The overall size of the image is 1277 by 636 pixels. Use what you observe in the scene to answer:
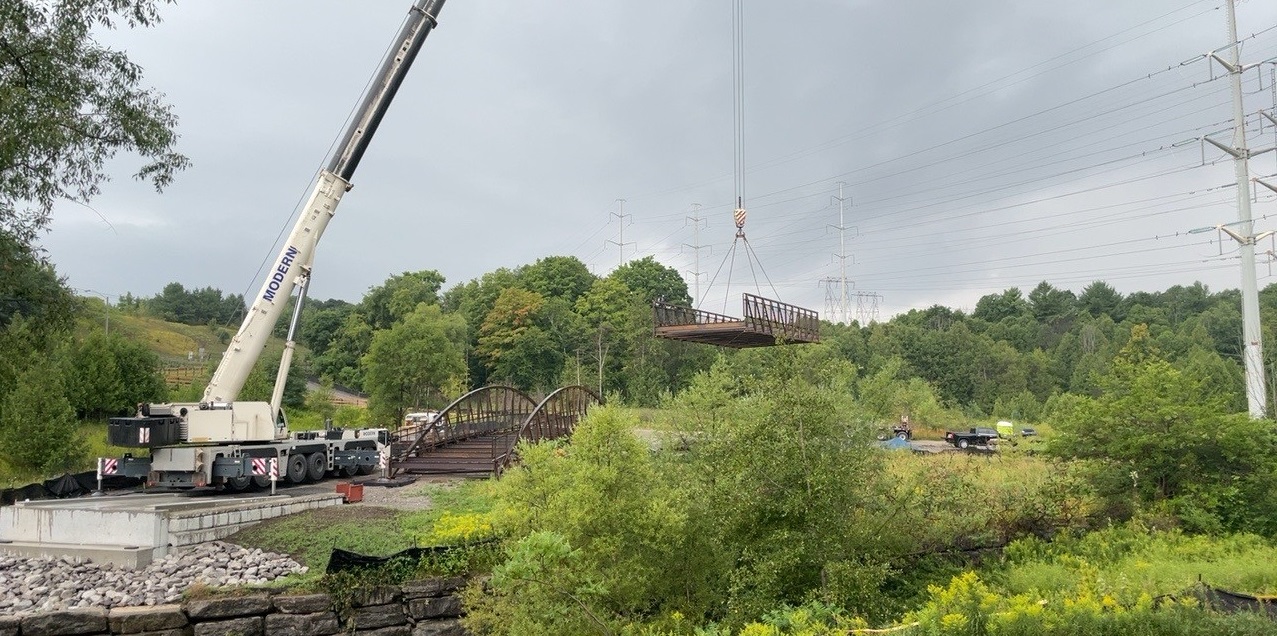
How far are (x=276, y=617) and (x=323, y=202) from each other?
35.3ft

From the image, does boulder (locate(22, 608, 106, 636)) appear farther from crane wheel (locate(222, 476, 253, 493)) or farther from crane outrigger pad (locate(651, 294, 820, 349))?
crane outrigger pad (locate(651, 294, 820, 349))

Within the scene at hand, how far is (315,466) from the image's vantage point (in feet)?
67.4

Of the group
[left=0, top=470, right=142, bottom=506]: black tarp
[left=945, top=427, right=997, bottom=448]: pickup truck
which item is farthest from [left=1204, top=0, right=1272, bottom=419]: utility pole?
[left=0, top=470, right=142, bottom=506]: black tarp

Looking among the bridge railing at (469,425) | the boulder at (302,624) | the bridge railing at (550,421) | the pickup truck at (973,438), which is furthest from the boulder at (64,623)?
the pickup truck at (973,438)

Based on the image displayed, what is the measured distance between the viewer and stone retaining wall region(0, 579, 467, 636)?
9984mm

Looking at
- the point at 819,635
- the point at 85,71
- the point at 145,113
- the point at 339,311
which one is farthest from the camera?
the point at 339,311

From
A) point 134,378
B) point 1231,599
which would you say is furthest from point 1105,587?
point 134,378

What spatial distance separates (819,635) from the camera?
6395 mm

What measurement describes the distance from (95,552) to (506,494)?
7470 mm

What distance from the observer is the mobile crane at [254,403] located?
17.5 m

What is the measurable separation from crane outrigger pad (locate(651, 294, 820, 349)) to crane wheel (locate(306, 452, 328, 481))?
33.7ft

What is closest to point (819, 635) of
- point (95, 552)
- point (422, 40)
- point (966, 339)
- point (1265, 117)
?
point (95, 552)

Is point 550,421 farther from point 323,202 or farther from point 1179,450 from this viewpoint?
point 1179,450

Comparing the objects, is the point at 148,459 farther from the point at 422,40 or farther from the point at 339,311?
the point at 339,311
